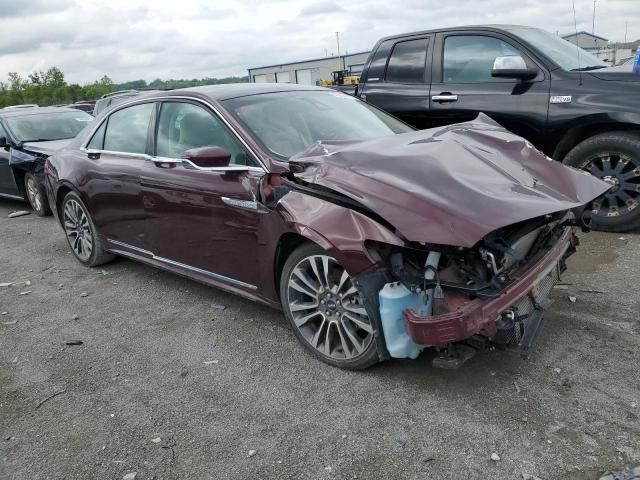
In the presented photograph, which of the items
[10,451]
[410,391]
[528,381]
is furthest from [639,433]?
[10,451]

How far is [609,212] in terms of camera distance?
5.27 m

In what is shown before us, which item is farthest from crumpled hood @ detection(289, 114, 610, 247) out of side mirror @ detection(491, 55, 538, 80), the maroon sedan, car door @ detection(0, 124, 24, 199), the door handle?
car door @ detection(0, 124, 24, 199)

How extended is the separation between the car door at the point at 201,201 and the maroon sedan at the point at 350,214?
13 mm

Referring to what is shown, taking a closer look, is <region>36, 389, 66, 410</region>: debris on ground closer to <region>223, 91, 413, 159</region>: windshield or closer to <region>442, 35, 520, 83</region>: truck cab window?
<region>223, 91, 413, 159</region>: windshield

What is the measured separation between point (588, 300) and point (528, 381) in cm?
127

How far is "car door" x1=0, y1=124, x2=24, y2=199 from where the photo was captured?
28.6 feet

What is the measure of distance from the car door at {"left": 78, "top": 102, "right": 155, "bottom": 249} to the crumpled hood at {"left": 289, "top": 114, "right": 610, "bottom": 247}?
183 centimetres

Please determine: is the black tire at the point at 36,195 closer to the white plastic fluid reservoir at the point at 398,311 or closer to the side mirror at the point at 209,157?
the side mirror at the point at 209,157

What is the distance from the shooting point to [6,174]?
8.95m

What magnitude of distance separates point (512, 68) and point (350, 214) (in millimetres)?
3381

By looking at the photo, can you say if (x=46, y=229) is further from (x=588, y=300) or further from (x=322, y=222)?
(x=588, y=300)

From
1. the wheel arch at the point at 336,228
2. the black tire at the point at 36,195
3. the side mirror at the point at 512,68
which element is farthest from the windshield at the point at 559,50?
the black tire at the point at 36,195

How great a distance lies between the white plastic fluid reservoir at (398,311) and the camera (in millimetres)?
2805

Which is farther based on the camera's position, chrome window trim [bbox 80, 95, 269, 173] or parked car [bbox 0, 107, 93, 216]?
parked car [bbox 0, 107, 93, 216]
